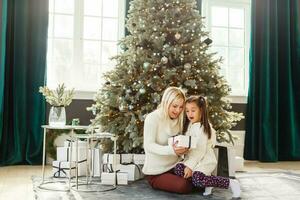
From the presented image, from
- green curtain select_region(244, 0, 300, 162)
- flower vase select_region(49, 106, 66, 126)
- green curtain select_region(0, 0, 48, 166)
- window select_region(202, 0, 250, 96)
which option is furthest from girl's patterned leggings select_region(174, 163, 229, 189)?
window select_region(202, 0, 250, 96)

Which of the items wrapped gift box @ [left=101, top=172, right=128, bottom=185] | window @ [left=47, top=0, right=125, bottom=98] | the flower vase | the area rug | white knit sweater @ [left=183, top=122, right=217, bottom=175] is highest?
window @ [left=47, top=0, right=125, bottom=98]

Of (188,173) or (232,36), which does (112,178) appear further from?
(232,36)

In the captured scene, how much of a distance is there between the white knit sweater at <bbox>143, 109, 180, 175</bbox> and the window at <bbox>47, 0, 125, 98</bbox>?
191cm

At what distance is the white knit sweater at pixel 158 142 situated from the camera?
325 cm

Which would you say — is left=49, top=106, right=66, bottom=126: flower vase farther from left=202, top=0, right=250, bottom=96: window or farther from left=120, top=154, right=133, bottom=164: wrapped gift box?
left=202, top=0, right=250, bottom=96: window

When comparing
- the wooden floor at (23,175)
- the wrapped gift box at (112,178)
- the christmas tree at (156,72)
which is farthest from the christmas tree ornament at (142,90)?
the wooden floor at (23,175)

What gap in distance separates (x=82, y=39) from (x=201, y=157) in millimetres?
2611

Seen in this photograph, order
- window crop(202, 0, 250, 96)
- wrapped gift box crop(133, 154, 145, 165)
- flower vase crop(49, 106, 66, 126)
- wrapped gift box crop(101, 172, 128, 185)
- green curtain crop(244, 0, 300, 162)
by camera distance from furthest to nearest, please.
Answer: window crop(202, 0, 250, 96) < green curtain crop(244, 0, 300, 162) < wrapped gift box crop(133, 154, 145, 165) < wrapped gift box crop(101, 172, 128, 185) < flower vase crop(49, 106, 66, 126)

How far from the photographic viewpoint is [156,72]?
400 centimetres

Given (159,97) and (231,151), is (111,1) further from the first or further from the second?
(231,151)

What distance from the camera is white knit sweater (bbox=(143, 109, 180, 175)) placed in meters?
3.25

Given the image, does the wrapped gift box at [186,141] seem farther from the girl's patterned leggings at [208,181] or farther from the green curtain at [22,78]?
the green curtain at [22,78]

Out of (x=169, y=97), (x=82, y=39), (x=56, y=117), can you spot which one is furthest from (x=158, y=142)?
(x=82, y=39)

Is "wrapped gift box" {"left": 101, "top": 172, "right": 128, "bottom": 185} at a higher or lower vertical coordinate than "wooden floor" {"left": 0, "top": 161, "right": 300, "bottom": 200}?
higher
